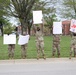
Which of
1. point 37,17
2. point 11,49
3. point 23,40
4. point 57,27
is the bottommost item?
point 11,49

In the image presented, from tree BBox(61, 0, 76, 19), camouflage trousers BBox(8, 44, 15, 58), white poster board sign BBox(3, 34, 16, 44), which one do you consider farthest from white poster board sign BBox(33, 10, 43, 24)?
tree BBox(61, 0, 76, 19)

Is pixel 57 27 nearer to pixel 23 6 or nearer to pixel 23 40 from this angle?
pixel 23 40

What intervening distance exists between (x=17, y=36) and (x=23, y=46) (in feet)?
3.13

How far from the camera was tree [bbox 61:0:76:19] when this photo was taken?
62.5 meters

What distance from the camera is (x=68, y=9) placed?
65188 millimetres

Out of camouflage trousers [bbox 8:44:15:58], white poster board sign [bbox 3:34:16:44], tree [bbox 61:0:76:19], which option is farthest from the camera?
tree [bbox 61:0:76:19]

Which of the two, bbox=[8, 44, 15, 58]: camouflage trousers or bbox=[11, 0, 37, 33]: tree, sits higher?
bbox=[11, 0, 37, 33]: tree

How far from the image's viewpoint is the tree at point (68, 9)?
62.5 meters

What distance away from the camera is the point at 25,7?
4862cm

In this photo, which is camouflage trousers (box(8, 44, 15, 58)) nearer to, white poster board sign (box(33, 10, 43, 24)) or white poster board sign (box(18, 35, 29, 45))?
white poster board sign (box(18, 35, 29, 45))

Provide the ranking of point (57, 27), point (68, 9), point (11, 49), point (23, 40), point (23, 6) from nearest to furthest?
point (23, 40), point (11, 49), point (57, 27), point (23, 6), point (68, 9)

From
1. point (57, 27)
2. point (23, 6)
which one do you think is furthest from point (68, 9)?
point (57, 27)
